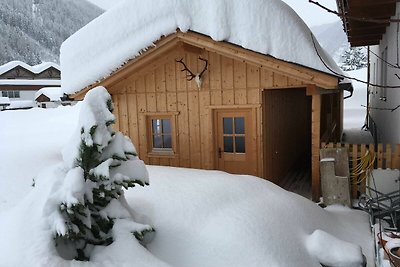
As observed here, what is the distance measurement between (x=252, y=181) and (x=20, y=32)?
104m

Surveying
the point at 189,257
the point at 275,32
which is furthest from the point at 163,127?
the point at 189,257

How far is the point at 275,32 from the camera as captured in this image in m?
8.05

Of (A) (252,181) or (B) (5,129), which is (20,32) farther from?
(A) (252,181)

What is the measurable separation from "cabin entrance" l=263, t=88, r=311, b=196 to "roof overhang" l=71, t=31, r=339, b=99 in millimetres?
1140

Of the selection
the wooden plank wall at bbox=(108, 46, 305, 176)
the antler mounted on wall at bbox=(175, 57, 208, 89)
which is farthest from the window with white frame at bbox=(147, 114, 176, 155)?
the antler mounted on wall at bbox=(175, 57, 208, 89)

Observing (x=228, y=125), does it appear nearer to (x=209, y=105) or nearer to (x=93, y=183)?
(x=209, y=105)

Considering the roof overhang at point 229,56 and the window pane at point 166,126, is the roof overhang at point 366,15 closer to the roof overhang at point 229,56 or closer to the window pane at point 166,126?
the roof overhang at point 229,56

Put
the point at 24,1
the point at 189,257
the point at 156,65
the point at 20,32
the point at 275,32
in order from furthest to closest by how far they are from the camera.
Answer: the point at 24,1, the point at 20,32, the point at 156,65, the point at 275,32, the point at 189,257

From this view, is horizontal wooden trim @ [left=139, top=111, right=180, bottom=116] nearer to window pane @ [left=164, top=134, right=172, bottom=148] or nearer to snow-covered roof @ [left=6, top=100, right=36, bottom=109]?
window pane @ [left=164, top=134, right=172, bottom=148]

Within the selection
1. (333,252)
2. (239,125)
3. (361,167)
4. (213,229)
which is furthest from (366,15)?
(213,229)

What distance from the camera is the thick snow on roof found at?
25.9ft

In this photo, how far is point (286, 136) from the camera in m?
11.1

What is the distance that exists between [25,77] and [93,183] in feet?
170

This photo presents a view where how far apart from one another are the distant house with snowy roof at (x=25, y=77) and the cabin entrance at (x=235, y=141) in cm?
3779
